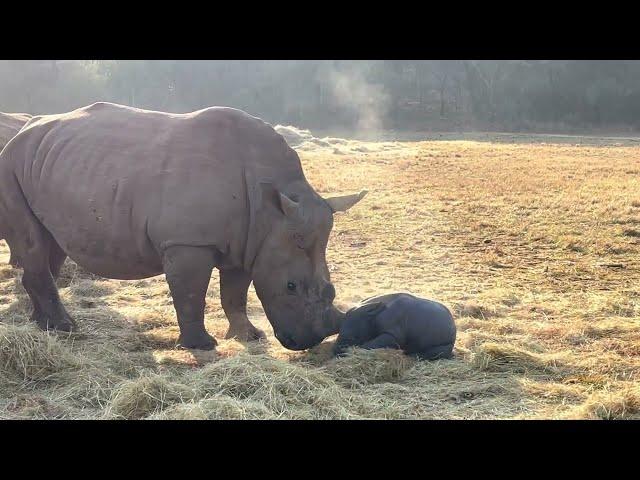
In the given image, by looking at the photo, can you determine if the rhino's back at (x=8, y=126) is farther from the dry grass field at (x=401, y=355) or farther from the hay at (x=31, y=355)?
the hay at (x=31, y=355)

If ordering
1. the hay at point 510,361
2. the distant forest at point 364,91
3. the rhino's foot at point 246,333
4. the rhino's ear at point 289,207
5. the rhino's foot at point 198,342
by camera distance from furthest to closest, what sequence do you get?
the distant forest at point 364,91 → the rhino's foot at point 246,333 → the rhino's foot at point 198,342 → the rhino's ear at point 289,207 → the hay at point 510,361

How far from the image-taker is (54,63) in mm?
37406

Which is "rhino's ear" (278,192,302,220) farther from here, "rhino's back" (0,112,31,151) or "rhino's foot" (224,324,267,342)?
"rhino's back" (0,112,31,151)

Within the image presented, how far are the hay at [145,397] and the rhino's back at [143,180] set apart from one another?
1557mm

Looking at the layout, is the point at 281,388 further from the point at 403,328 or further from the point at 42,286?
the point at 42,286

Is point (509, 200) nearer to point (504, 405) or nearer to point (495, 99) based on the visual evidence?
point (504, 405)

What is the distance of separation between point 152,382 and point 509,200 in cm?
1112

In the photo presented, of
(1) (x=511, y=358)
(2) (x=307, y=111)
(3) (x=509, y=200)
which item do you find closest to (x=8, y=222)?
(1) (x=511, y=358)

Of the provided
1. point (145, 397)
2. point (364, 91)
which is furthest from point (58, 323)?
point (364, 91)

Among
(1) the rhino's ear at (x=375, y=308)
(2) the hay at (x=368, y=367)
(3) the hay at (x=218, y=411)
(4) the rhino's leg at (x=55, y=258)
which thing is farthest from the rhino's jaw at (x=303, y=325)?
(4) the rhino's leg at (x=55, y=258)

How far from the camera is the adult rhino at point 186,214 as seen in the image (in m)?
6.48

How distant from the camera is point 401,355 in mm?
6078

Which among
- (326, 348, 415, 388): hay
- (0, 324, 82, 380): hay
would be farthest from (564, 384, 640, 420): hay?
(0, 324, 82, 380): hay

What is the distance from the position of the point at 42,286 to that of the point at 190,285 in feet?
5.58
